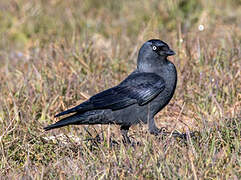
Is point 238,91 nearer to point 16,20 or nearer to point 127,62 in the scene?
point 127,62

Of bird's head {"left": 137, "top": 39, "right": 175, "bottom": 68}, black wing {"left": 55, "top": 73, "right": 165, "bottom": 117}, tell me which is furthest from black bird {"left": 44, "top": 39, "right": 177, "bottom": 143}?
bird's head {"left": 137, "top": 39, "right": 175, "bottom": 68}

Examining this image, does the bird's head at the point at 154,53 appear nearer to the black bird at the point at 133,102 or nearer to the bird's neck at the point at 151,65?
the bird's neck at the point at 151,65

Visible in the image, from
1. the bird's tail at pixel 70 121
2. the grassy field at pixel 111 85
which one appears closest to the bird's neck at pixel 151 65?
the grassy field at pixel 111 85

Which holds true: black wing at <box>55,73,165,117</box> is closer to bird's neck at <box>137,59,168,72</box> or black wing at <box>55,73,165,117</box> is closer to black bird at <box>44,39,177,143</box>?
black bird at <box>44,39,177,143</box>

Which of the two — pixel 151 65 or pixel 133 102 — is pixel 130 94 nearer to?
pixel 133 102

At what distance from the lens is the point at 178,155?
12.9ft

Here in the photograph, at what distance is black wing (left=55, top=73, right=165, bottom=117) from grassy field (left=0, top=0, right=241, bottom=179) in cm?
29

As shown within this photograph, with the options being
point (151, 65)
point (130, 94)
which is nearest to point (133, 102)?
point (130, 94)

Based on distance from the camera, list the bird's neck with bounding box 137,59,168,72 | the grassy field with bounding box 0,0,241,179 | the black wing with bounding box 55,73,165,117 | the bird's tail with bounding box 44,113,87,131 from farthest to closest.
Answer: the bird's neck with bounding box 137,59,168,72 < the black wing with bounding box 55,73,165,117 < the bird's tail with bounding box 44,113,87,131 < the grassy field with bounding box 0,0,241,179

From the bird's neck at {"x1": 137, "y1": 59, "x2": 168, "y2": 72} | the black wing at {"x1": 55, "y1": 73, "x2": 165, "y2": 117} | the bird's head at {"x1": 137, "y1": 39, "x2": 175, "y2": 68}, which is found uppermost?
the bird's head at {"x1": 137, "y1": 39, "x2": 175, "y2": 68}

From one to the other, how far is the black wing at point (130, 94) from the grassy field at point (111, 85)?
294 millimetres

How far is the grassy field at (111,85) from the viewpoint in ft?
12.5

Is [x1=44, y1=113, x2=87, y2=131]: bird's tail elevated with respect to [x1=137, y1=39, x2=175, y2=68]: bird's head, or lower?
lower

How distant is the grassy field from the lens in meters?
3.82
